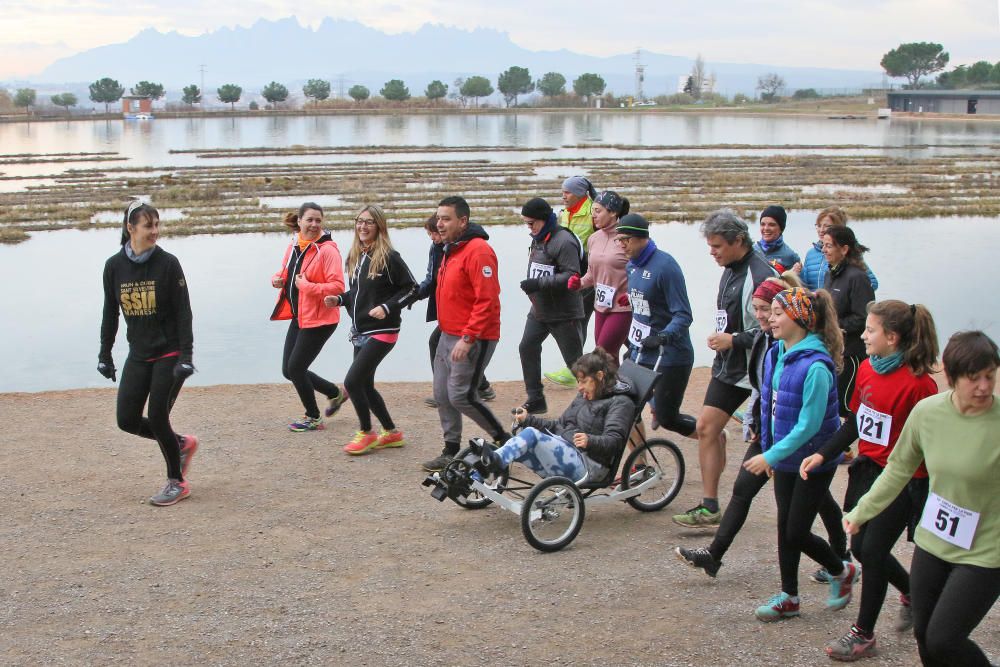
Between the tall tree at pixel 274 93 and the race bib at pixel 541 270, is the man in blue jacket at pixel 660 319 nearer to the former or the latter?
the race bib at pixel 541 270

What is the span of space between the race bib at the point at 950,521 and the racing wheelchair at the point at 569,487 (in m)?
2.15

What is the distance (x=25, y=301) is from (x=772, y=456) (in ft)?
42.3

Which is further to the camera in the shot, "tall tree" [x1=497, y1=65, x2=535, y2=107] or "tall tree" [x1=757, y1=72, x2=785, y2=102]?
"tall tree" [x1=497, y1=65, x2=535, y2=107]

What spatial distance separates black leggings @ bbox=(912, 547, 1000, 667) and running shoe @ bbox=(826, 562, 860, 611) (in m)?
1.15

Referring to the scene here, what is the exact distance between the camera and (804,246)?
18.7 m

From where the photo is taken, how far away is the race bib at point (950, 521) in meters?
3.38

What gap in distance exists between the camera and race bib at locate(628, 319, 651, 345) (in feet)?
20.1

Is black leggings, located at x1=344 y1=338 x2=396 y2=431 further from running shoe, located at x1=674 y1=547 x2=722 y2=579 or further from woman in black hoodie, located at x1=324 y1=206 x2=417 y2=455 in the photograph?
running shoe, located at x1=674 y1=547 x2=722 y2=579

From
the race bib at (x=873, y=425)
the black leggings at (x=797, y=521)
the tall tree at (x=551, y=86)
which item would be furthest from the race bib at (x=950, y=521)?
the tall tree at (x=551, y=86)

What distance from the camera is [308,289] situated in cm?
733

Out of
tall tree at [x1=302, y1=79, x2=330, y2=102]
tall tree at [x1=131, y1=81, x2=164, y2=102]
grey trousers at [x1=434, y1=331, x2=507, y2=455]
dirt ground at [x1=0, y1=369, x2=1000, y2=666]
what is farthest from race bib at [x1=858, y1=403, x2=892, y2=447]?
tall tree at [x1=302, y1=79, x2=330, y2=102]

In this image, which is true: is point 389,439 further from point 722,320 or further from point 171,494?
point 722,320

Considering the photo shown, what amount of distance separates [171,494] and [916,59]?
473ft

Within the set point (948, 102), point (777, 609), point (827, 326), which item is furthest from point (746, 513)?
point (948, 102)
